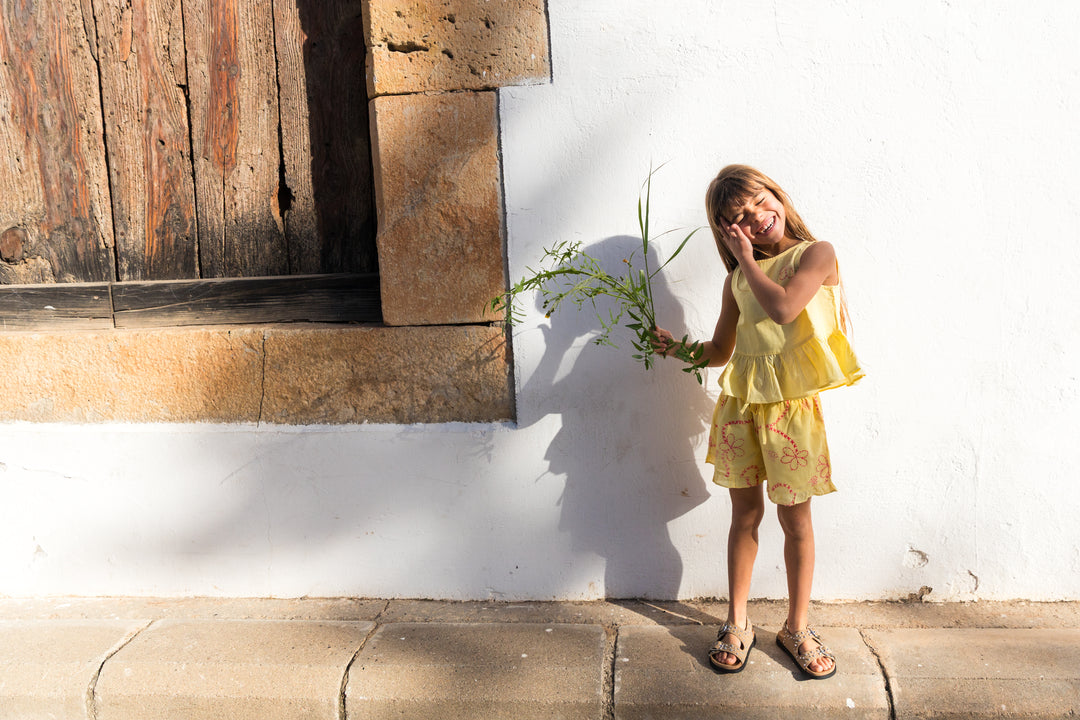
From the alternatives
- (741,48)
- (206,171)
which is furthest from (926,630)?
(206,171)

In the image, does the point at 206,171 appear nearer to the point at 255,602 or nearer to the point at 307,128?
the point at 307,128

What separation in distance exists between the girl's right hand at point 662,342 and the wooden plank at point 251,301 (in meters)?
0.98

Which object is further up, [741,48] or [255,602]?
[741,48]

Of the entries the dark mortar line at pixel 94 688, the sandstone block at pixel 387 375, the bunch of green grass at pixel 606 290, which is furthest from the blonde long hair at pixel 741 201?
the dark mortar line at pixel 94 688

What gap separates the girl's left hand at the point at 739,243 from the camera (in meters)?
1.95

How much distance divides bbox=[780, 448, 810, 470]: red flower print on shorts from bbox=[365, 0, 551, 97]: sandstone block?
1.30 metres

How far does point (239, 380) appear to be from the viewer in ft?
8.42

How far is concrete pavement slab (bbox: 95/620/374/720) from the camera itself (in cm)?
212

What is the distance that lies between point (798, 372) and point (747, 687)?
836 millimetres

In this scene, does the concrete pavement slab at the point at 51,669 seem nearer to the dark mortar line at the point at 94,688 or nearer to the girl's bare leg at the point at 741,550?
the dark mortar line at the point at 94,688

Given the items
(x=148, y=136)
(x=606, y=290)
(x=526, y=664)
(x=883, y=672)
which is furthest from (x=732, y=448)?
(x=148, y=136)

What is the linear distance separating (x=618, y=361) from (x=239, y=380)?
1.26m

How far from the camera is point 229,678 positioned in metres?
2.16

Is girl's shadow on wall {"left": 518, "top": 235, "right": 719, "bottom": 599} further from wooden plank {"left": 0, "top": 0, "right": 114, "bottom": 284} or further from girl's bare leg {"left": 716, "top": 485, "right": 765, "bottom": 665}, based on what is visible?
wooden plank {"left": 0, "top": 0, "right": 114, "bottom": 284}
